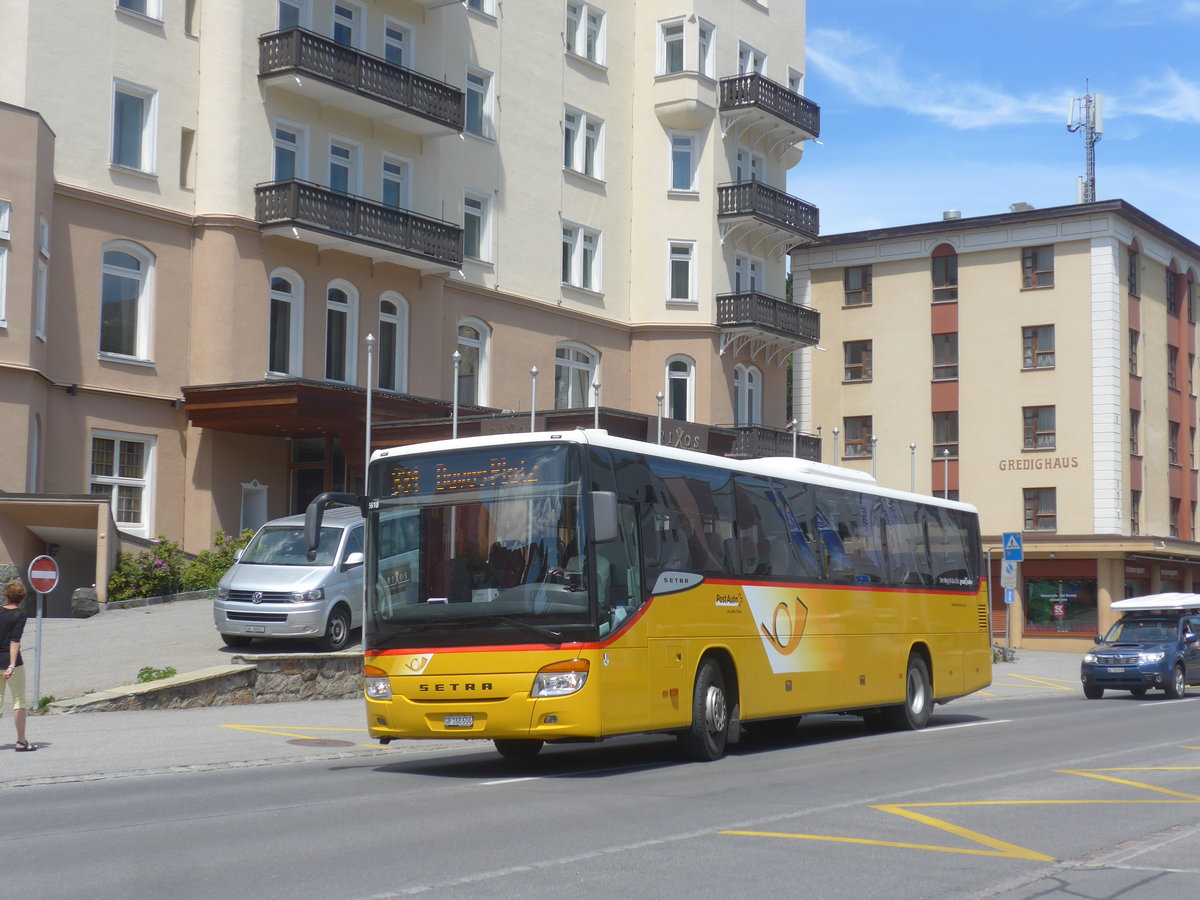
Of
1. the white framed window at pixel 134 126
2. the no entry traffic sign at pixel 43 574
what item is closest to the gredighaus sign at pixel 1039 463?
the white framed window at pixel 134 126

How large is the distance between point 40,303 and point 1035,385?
37.6 m

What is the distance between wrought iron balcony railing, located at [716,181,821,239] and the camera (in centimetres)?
4681

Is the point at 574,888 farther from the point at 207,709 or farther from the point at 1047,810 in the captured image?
the point at 207,709

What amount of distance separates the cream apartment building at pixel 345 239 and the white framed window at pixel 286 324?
6 centimetres

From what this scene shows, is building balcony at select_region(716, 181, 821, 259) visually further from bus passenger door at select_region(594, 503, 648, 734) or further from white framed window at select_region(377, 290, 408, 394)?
bus passenger door at select_region(594, 503, 648, 734)

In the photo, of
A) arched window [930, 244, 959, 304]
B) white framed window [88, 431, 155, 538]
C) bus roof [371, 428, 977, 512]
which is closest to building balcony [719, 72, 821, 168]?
arched window [930, 244, 959, 304]

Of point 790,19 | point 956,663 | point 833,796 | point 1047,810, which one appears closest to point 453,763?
point 833,796

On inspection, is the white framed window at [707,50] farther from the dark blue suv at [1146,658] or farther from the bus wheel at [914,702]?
the bus wheel at [914,702]

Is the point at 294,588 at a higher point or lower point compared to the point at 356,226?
lower

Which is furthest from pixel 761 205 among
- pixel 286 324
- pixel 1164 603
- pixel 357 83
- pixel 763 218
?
pixel 1164 603

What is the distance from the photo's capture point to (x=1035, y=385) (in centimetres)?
5606

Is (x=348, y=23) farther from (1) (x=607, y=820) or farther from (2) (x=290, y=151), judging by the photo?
(1) (x=607, y=820)

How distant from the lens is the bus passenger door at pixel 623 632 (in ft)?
43.8

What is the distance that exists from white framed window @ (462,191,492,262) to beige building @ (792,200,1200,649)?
1810 cm
